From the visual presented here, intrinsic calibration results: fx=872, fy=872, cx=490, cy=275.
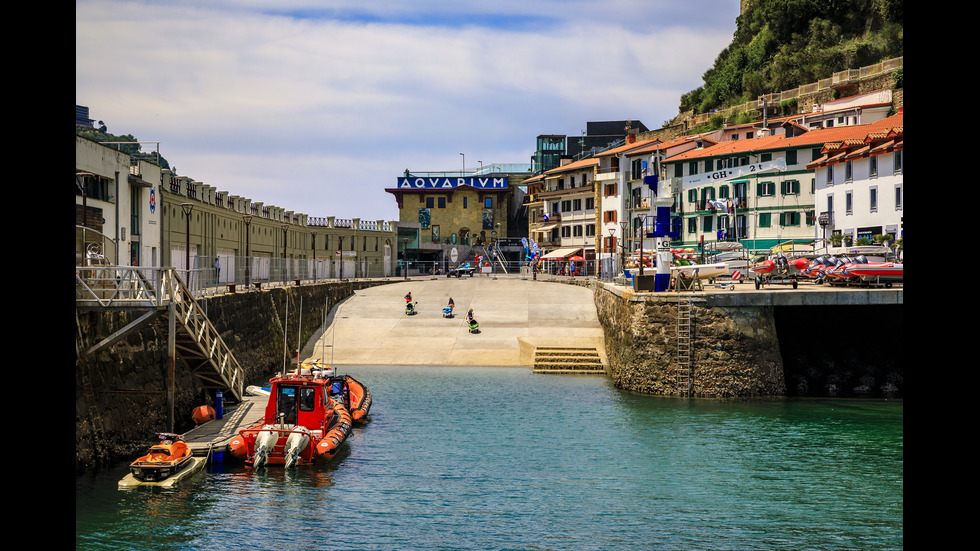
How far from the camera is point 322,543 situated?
19.4 metres

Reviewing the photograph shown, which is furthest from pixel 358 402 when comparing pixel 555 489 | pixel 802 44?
pixel 802 44

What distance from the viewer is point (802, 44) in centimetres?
A: 11275

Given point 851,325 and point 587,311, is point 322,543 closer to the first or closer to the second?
point 851,325

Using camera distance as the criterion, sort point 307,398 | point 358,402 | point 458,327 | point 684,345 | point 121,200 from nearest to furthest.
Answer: point 307,398 → point 358,402 → point 684,345 → point 121,200 → point 458,327

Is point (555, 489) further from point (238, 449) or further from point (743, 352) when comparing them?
point (743, 352)

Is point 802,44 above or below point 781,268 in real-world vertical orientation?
above

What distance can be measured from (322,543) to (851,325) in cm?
3569

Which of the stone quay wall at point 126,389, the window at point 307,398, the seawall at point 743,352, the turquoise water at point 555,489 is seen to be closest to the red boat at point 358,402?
the turquoise water at point 555,489

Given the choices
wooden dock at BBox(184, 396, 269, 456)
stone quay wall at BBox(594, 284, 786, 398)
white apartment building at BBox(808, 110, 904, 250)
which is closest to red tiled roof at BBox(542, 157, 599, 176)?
white apartment building at BBox(808, 110, 904, 250)

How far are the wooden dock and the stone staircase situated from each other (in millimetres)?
19742

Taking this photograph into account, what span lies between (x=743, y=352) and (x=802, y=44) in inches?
3415

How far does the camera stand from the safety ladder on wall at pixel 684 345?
125ft

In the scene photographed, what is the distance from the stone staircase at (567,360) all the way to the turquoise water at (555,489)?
1264 centimetres
